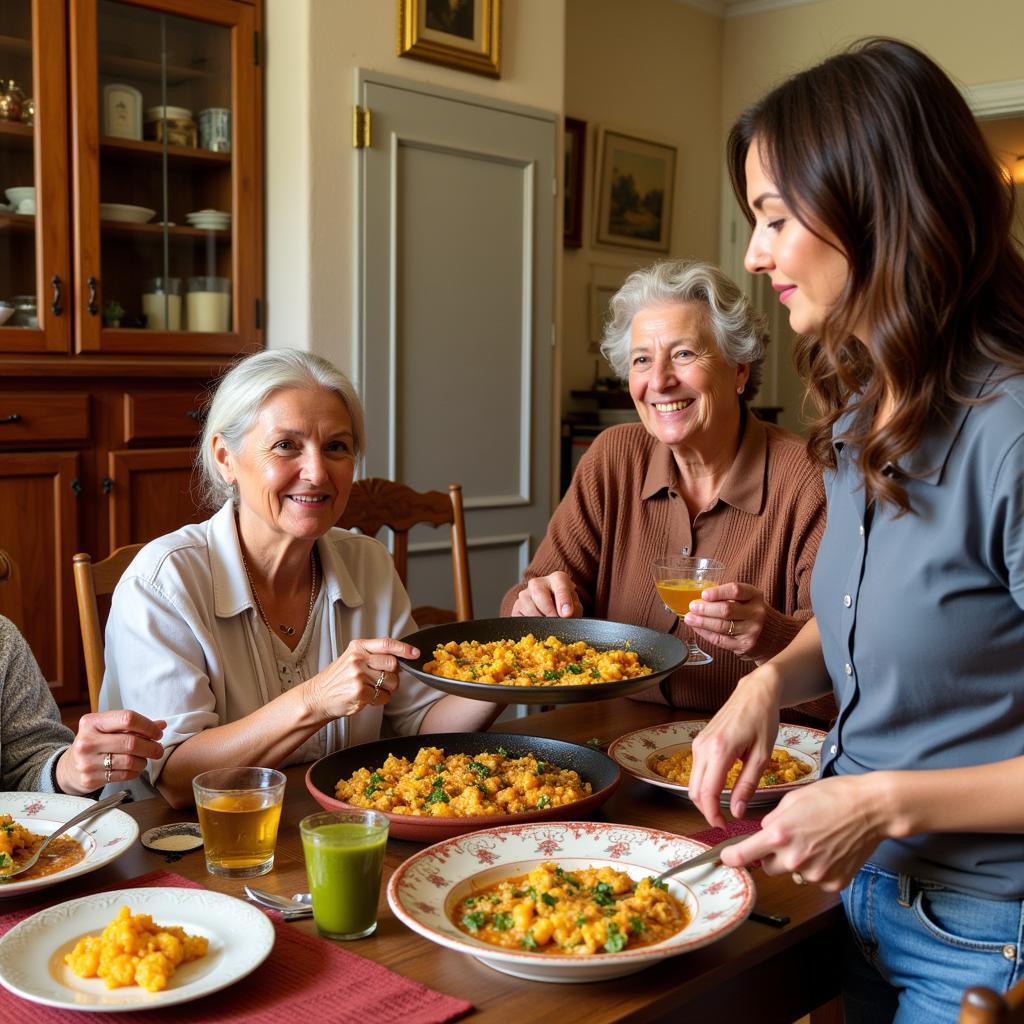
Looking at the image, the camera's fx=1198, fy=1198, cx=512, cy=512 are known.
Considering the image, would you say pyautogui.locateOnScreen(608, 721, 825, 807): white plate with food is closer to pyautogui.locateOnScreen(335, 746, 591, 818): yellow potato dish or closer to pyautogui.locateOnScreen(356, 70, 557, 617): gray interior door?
pyautogui.locateOnScreen(335, 746, 591, 818): yellow potato dish

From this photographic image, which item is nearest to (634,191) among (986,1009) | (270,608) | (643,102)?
(643,102)

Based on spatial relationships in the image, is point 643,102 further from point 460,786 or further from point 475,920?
point 475,920

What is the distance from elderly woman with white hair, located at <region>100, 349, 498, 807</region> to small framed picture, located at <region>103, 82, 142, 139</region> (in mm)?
1787

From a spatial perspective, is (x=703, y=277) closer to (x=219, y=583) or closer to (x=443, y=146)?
(x=219, y=583)

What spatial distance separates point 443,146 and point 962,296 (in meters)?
3.04

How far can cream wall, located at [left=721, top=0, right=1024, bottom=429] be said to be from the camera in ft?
16.2

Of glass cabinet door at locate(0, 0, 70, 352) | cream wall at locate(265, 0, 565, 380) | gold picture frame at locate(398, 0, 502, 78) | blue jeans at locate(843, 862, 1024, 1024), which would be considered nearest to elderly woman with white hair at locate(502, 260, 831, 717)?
blue jeans at locate(843, 862, 1024, 1024)

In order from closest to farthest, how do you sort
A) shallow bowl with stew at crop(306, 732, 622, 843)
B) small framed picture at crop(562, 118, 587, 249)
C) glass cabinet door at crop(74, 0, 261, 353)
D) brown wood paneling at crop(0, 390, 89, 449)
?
shallow bowl with stew at crop(306, 732, 622, 843) → brown wood paneling at crop(0, 390, 89, 449) → glass cabinet door at crop(74, 0, 261, 353) → small framed picture at crop(562, 118, 587, 249)

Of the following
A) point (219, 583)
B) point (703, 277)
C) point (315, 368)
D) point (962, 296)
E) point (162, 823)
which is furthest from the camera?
point (703, 277)

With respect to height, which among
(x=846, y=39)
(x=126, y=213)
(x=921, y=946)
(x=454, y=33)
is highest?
(x=846, y=39)

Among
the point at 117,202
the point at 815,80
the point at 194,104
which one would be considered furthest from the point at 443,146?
the point at 815,80

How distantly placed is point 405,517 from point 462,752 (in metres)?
1.00

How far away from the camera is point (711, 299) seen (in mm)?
2277

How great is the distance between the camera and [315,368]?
198 centimetres
